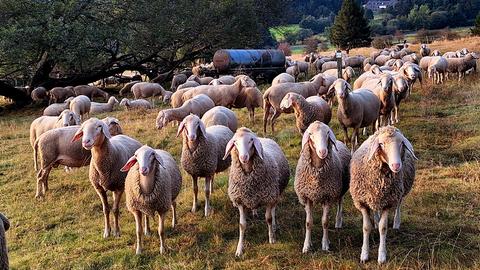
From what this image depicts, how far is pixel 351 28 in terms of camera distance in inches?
2007

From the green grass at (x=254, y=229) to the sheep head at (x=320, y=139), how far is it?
4.10ft

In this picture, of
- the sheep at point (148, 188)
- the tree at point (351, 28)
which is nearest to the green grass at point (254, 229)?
the sheep at point (148, 188)

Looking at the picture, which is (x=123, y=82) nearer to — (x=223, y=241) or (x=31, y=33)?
(x=31, y=33)

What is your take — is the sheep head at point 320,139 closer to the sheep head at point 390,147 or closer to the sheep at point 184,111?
the sheep head at point 390,147

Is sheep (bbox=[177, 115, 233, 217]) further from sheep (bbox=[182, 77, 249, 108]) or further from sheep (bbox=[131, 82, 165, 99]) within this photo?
sheep (bbox=[131, 82, 165, 99])

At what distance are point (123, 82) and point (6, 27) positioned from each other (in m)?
12.7

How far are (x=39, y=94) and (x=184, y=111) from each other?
635 inches

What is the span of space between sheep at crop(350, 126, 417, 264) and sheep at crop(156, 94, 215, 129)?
745 centimetres

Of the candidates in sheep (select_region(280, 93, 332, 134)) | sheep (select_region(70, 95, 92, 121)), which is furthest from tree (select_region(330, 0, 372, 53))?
sheep (select_region(280, 93, 332, 134))

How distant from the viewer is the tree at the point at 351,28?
167 ft

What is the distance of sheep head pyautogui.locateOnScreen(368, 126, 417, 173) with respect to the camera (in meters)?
5.20

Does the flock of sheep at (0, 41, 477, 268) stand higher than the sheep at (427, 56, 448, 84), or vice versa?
the flock of sheep at (0, 41, 477, 268)

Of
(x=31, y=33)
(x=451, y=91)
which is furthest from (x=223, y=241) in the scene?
(x=31, y=33)

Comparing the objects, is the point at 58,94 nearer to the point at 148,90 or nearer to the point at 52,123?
the point at 148,90
